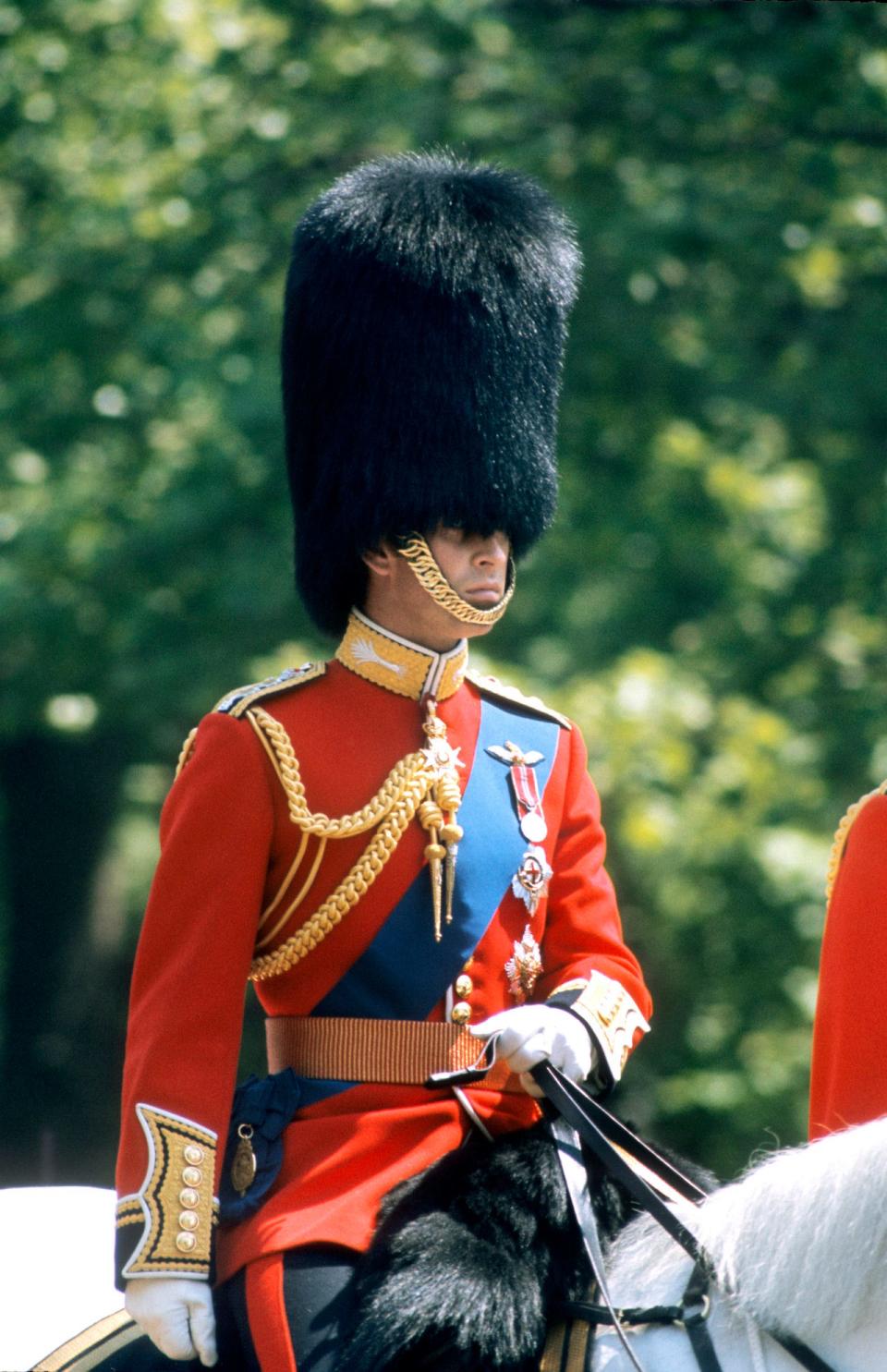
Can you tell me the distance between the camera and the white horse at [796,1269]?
229 centimetres

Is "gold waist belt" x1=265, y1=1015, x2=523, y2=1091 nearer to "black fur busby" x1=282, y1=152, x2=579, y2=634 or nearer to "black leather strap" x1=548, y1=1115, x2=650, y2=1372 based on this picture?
"black leather strap" x1=548, y1=1115, x2=650, y2=1372

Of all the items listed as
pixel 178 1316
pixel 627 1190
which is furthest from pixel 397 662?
pixel 178 1316

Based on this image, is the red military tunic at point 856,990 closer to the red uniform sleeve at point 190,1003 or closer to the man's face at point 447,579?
the man's face at point 447,579

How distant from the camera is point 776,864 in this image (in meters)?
6.55

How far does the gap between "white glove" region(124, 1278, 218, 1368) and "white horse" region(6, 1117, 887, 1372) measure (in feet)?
1.41

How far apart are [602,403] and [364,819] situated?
4.51 meters

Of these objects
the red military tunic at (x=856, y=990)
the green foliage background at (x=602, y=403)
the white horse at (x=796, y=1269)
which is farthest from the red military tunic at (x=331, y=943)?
the green foliage background at (x=602, y=403)

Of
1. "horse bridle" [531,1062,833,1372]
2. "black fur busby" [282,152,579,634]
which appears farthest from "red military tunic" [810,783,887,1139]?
"black fur busby" [282,152,579,634]

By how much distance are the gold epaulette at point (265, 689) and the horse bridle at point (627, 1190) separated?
0.64 meters

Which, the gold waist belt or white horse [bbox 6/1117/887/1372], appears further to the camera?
the gold waist belt

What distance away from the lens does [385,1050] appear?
2.74 meters

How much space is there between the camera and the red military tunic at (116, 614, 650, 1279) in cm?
262

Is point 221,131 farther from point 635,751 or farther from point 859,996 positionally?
point 859,996

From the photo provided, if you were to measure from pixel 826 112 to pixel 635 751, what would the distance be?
2135mm
